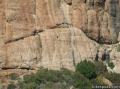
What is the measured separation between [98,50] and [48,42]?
210 inches

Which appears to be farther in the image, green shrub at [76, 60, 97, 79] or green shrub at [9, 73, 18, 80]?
green shrub at [76, 60, 97, 79]

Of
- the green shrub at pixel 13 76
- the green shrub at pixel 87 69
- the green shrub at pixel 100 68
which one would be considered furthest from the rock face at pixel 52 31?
the green shrub at pixel 13 76

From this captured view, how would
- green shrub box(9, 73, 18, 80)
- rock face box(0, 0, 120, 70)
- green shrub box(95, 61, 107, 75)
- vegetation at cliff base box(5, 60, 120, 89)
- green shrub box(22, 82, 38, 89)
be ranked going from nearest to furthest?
green shrub box(22, 82, 38, 89), vegetation at cliff base box(5, 60, 120, 89), green shrub box(9, 73, 18, 80), rock face box(0, 0, 120, 70), green shrub box(95, 61, 107, 75)

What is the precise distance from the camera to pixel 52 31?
5091 cm

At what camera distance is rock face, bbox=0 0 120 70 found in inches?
1965

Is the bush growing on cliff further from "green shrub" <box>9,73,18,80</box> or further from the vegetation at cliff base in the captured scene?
"green shrub" <box>9,73,18,80</box>

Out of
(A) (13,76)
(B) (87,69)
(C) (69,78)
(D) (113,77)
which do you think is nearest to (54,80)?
(C) (69,78)

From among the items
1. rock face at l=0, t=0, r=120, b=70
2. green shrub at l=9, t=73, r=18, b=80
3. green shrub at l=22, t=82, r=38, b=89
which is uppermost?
rock face at l=0, t=0, r=120, b=70

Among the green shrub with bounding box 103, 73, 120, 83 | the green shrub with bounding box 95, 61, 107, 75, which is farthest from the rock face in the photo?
the green shrub with bounding box 103, 73, 120, 83

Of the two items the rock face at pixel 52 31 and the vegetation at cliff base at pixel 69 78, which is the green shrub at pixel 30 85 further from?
the rock face at pixel 52 31

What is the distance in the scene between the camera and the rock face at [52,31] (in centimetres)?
4991

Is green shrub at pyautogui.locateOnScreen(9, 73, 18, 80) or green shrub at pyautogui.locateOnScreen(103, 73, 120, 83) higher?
green shrub at pyautogui.locateOnScreen(9, 73, 18, 80)

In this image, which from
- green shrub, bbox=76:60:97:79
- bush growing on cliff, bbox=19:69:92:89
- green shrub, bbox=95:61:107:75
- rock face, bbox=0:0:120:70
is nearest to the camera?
bush growing on cliff, bbox=19:69:92:89

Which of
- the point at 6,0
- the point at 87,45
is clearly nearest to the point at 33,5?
the point at 6,0
